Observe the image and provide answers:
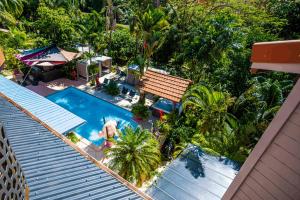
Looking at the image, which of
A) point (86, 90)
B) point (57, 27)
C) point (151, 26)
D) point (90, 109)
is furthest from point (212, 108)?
point (57, 27)

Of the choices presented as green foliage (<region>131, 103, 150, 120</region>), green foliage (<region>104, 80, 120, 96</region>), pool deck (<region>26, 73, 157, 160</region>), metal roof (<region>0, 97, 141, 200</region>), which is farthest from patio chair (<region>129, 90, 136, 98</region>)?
metal roof (<region>0, 97, 141, 200</region>)

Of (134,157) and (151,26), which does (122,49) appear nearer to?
(151,26)

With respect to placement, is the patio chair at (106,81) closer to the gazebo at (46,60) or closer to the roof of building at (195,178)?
the gazebo at (46,60)

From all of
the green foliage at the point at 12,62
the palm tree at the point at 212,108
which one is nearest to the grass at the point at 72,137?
the palm tree at the point at 212,108

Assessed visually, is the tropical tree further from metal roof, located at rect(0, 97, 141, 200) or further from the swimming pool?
metal roof, located at rect(0, 97, 141, 200)

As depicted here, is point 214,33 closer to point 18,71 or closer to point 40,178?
point 40,178

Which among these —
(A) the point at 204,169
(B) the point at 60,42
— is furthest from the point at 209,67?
(B) the point at 60,42
